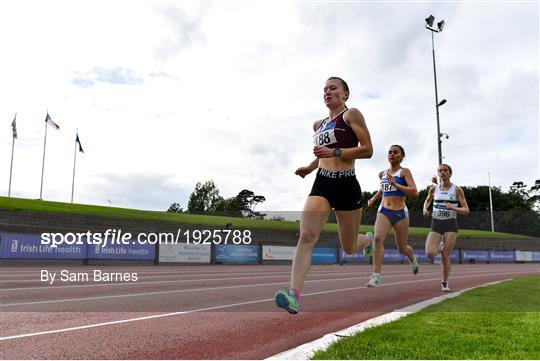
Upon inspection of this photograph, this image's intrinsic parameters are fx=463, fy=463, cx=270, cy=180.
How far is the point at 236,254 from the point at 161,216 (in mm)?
24694

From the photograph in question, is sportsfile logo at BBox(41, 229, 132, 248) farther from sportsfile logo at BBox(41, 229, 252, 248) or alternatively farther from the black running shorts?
the black running shorts

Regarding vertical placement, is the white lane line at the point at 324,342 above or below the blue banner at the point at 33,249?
below

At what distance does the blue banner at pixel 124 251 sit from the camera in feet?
79.4

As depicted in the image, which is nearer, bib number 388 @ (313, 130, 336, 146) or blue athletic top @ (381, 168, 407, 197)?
bib number 388 @ (313, 130, 336, 146)

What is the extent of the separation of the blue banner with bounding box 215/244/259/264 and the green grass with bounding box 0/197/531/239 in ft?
42.1

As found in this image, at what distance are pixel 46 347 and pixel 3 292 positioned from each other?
6619 millimetres

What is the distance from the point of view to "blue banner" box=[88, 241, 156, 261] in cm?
2420

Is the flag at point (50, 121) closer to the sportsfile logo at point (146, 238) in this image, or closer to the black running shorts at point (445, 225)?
the sportsfile logo at point (146, 238)

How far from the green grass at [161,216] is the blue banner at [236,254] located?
1283 cm

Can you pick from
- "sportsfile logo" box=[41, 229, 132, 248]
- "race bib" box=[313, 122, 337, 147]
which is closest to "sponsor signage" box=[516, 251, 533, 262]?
"sportsfile logo" box=[41, 229, 132, 248]

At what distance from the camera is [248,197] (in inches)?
3073

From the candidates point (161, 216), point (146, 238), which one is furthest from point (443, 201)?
point (161, 216)

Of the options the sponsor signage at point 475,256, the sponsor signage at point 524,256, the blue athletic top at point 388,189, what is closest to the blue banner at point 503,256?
the sponsor signage at point 524,256

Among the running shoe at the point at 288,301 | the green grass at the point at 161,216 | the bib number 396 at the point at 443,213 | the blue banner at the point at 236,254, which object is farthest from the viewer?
the green grass at the point at 161,216
